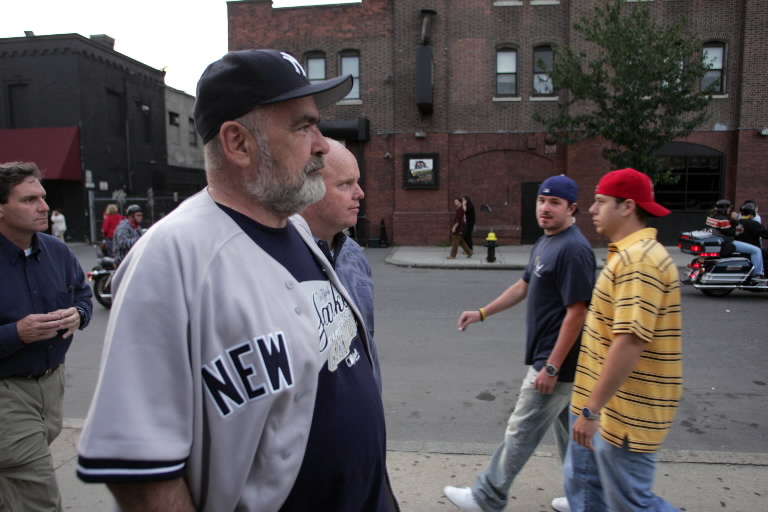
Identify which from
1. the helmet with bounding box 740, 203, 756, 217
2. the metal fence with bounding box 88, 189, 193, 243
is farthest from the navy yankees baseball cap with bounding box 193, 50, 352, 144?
the metal fence with bounding box 88, 189, 193, 243

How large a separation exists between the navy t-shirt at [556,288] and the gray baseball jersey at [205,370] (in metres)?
2.21

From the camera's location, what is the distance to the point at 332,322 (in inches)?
68.6

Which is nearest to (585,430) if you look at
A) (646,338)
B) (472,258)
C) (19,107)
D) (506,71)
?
(646,338)

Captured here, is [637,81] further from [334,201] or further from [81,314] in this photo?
[81,314]

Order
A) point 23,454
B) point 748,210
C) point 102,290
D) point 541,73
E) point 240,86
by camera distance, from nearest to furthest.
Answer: point 240,86
point 23,454
point 102,290
point 748,210
point 541,73

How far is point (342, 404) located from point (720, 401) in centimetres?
511

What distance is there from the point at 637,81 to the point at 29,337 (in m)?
16.7

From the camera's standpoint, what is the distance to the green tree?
15984mm

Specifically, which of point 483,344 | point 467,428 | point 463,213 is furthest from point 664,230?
point 467,428

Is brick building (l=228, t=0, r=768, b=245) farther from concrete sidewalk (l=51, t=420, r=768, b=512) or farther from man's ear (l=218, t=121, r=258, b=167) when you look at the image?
man's ear (l=218, t=121, r=258, b=167)

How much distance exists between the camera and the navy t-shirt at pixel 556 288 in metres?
3.32

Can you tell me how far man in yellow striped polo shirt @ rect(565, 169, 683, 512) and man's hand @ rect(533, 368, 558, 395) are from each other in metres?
0.48

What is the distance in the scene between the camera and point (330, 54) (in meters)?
21.6

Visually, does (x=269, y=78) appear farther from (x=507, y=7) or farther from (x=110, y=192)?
(x=110, y=192)
